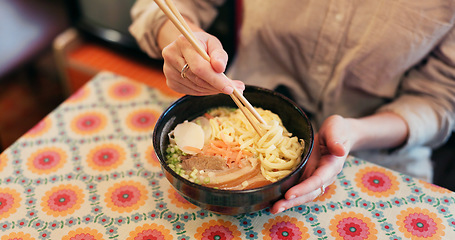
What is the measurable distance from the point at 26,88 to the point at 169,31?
218cm

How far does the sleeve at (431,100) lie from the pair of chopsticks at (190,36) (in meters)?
0.64

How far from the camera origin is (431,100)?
148cm

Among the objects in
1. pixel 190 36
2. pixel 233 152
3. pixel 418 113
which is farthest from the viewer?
pixel 418 113

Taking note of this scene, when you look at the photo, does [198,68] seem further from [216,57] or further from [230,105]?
[230,105]

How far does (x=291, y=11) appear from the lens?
151 cm

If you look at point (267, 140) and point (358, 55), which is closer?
point (267, 140)

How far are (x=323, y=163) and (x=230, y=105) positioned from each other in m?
0.35

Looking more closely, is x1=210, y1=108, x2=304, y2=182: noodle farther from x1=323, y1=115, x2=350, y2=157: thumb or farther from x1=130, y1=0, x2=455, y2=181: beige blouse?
x1=130, y1=0, x2=455, y2=181: beige blouse

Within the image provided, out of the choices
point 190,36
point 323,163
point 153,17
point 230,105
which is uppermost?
point 190,36

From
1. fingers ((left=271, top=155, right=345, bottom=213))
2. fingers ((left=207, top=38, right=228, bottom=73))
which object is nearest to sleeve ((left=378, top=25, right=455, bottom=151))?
fingers ((left=271, top=155, right=345, bottom=213))

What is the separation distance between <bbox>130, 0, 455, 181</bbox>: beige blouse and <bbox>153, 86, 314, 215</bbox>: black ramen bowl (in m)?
0.42

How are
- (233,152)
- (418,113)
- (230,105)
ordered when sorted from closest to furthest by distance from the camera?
(233,152) < (230,105) < (418,113)

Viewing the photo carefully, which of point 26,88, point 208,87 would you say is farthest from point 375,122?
point 26,88

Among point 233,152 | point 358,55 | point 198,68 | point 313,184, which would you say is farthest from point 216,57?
point 358,55
